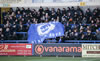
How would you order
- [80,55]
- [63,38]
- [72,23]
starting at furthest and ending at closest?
[72,23] → [63,38] → [80,55]

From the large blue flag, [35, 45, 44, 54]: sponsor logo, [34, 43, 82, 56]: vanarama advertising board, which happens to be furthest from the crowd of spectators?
[35, 45, 44, 54]: sponsor logo

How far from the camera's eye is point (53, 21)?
64.3ft

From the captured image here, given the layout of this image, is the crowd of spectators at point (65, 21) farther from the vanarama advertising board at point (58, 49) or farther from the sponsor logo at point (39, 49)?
the sponsor logo at point (39, 49)

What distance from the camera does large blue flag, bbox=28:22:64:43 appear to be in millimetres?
19250

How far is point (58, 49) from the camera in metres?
17.8

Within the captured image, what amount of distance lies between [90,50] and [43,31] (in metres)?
5.32

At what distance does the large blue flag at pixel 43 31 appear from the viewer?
19250 millimetres

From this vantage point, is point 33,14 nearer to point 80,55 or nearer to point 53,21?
point 53,21

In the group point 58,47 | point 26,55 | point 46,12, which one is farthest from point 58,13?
point 26,55

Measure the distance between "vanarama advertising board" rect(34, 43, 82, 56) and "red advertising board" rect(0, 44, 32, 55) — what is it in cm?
75

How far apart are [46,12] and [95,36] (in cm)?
600

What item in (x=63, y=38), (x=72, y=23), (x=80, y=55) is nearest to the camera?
(x=80, y=55)

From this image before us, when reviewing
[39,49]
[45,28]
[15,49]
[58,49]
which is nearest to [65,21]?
[45,28]

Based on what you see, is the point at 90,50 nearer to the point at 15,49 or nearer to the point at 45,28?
the point at 45,28
